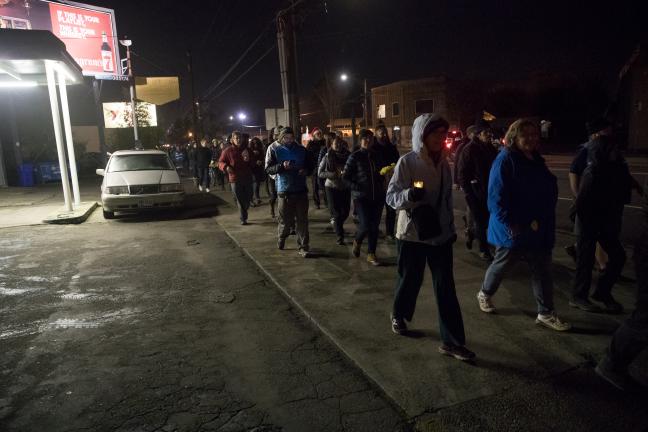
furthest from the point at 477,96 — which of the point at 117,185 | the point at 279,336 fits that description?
the point at 279,336

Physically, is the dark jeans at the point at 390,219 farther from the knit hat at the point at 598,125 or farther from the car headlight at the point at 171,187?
the car headlight at the point at 171,187

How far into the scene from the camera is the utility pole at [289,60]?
1174 cm

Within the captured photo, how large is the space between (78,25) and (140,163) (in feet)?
43.7

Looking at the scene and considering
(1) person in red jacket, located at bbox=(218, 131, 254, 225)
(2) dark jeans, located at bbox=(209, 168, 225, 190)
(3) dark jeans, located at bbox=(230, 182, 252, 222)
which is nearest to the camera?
(1) person in red jacket, located at bbox=(218, 131, 254, 225)

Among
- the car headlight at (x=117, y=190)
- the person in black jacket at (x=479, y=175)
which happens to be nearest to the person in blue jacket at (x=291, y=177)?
the person in black jacket at (x=479, y=175)

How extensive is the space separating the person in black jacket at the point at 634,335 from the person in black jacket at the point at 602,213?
1.20m

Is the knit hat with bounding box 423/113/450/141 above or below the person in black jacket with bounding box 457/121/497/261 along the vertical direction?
above

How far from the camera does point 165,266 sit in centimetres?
678

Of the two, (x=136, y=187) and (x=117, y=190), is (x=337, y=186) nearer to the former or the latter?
(x=136, y=187)

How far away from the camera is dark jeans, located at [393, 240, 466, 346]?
11.5 feet

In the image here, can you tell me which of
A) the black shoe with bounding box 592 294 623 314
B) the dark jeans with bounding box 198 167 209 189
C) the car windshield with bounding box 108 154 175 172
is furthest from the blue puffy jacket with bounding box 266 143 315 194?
the dark jeans with bounding box 198 167 209 189

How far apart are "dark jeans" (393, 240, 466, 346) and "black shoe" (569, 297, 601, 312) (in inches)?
62.9

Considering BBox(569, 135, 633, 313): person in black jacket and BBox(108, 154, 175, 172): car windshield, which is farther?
BBox(108, 154, 175, 172): car windshield

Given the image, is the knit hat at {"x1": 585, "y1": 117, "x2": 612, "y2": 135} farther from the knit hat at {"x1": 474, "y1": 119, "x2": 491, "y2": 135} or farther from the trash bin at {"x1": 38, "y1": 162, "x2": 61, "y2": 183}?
the trash bin at {"x1": 38, "y1": 162, "x2": 61, "y2": 183}
